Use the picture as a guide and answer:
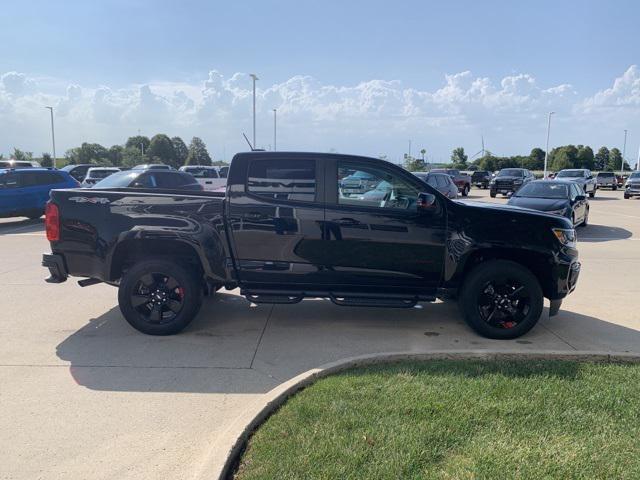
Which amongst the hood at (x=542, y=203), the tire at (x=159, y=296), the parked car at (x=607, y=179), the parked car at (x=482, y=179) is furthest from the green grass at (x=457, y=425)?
the parked car at (x=607, y=179)

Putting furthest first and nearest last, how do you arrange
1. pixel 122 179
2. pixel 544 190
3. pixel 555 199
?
pixel 544 190
pixel 555 199
pixel 122 179

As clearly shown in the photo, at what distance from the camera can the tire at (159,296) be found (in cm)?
533

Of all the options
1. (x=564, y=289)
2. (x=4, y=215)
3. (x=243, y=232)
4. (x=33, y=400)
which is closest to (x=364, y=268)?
(x=243, y=232)

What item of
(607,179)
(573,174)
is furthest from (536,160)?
(573,174)

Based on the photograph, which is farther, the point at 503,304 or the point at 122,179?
the point at 122,179

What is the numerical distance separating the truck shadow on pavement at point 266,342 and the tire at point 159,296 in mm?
173

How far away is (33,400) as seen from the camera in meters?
3.98

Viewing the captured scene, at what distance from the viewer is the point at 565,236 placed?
17.9 feet

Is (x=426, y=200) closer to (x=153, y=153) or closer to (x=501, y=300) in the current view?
(x=501, y=300)

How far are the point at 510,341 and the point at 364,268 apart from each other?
1.73m

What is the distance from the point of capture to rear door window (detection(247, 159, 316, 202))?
5.32 metres

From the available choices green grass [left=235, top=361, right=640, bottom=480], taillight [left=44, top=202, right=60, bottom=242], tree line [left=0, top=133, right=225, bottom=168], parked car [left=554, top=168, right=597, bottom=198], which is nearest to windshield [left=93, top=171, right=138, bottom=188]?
taillight [left=44, top=202, right=60, bottom=242]

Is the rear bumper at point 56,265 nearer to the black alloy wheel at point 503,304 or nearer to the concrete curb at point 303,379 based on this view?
the concrete curb at point 303,379

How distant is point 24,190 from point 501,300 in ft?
48.7
